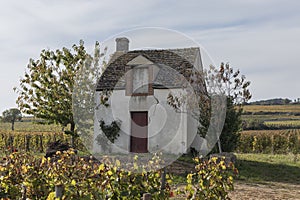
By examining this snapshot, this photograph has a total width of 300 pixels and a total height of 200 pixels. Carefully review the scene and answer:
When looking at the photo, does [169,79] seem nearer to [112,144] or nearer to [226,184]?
[112,144]

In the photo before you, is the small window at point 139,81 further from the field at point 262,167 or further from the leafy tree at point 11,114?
the leafy tree at point 11,114

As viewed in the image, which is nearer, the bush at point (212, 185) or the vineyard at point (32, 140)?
the bush at point (212, 185)

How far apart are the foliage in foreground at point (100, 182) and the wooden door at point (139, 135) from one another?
11962 mm

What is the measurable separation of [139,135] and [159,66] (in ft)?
12.3

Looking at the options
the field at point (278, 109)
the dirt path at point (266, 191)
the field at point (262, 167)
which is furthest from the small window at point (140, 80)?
the field at point (278, 109)

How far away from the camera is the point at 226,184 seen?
442 centimetres

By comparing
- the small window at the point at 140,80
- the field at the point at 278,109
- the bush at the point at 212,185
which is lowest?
the bush at the point at 212,185

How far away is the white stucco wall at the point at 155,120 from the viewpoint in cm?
1628

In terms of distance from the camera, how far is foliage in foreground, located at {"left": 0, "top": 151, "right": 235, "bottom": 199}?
424 centimetres

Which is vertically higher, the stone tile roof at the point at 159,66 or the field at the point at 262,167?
the stone tile roof at the point at 159,66

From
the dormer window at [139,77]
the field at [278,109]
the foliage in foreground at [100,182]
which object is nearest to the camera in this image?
the foliage in foreground at [100,182]

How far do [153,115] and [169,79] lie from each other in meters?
1.91

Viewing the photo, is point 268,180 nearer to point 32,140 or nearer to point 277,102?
point 32,140

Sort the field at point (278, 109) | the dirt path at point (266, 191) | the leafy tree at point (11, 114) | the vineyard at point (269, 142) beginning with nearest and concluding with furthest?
the dirt path at point (266, 191)
the vineyard at point (269, 142)
the leafy tree at point (11, 114)
the field at point (278, 109)
